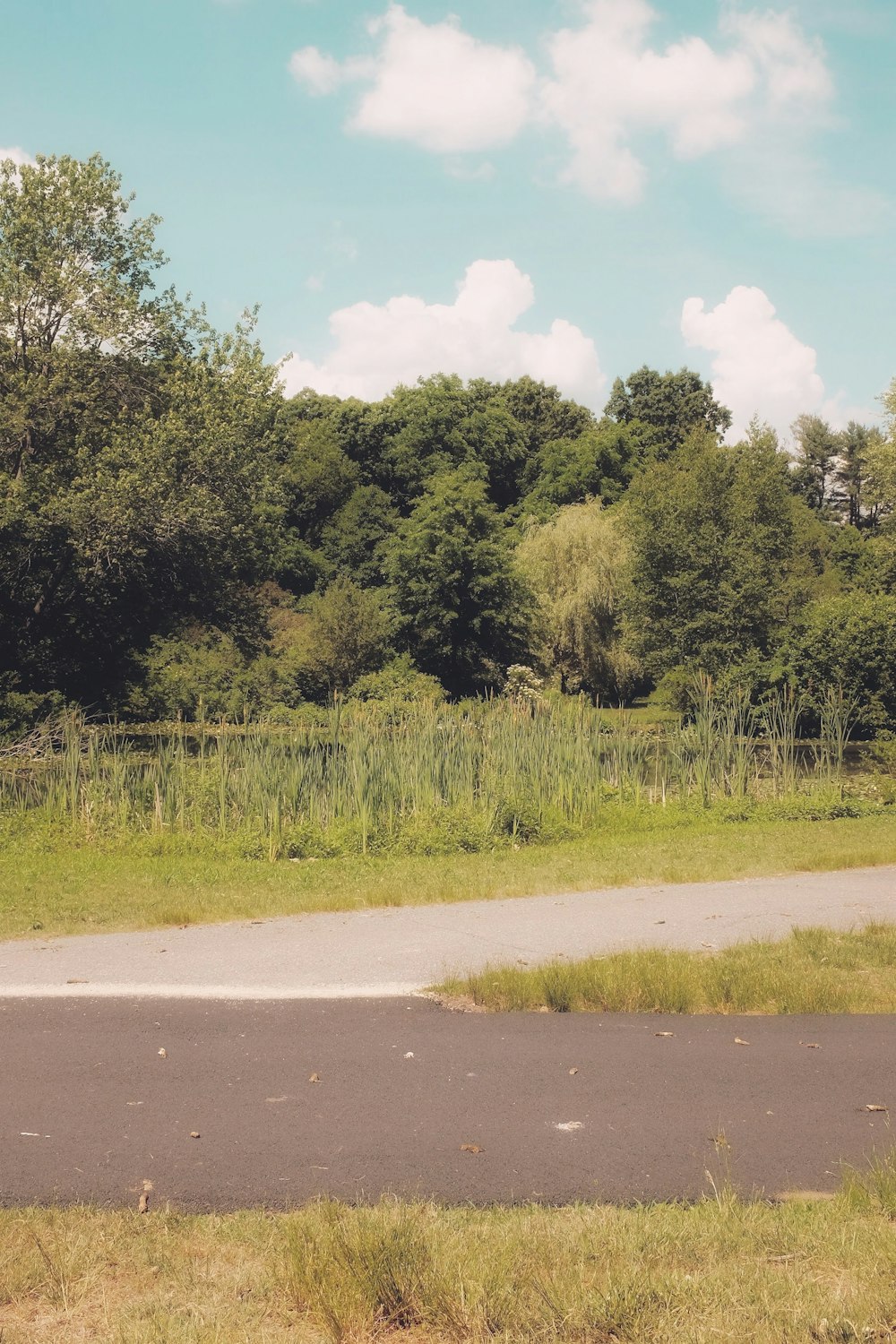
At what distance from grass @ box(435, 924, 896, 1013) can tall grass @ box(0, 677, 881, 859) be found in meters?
6.97

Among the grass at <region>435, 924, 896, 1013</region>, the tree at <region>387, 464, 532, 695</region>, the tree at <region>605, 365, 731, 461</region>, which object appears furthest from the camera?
the tree at <region>605, 365, 731, 461</region>

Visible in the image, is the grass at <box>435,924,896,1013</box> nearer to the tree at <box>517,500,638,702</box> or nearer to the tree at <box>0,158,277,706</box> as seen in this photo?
the tree at <box>0,158,277,706</box>

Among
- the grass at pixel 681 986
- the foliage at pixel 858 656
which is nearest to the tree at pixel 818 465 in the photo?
the foliage at pixel 858 656

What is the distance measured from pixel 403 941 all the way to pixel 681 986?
2.60 meters

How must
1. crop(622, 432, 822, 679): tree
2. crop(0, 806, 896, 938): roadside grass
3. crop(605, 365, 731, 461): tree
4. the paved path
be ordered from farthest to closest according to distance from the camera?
crop(605, 365, 731, 461): tree, crop(622, 432, 822, 679): tree, crop(0, 806, 896, 938): roadside grass, the paved path

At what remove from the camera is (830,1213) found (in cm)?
417

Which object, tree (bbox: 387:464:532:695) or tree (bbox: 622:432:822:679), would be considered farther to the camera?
tree (bbox: 387:464:532:695)

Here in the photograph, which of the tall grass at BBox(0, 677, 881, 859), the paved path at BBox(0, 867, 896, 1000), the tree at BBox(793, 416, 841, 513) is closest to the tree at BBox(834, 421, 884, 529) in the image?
the tree at BBox(793, 416, 841, 513)

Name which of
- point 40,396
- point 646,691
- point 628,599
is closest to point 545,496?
point 646,691

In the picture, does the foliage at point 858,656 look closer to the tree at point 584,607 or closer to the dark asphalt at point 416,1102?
the dark asphalt at point 416,1102

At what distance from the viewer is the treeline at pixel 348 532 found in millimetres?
25469

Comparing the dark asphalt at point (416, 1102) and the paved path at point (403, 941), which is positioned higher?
the dark asphalt at point (416, 1102)

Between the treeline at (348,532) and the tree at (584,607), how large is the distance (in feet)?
0.34

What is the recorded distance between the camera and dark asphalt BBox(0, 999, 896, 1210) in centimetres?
458
